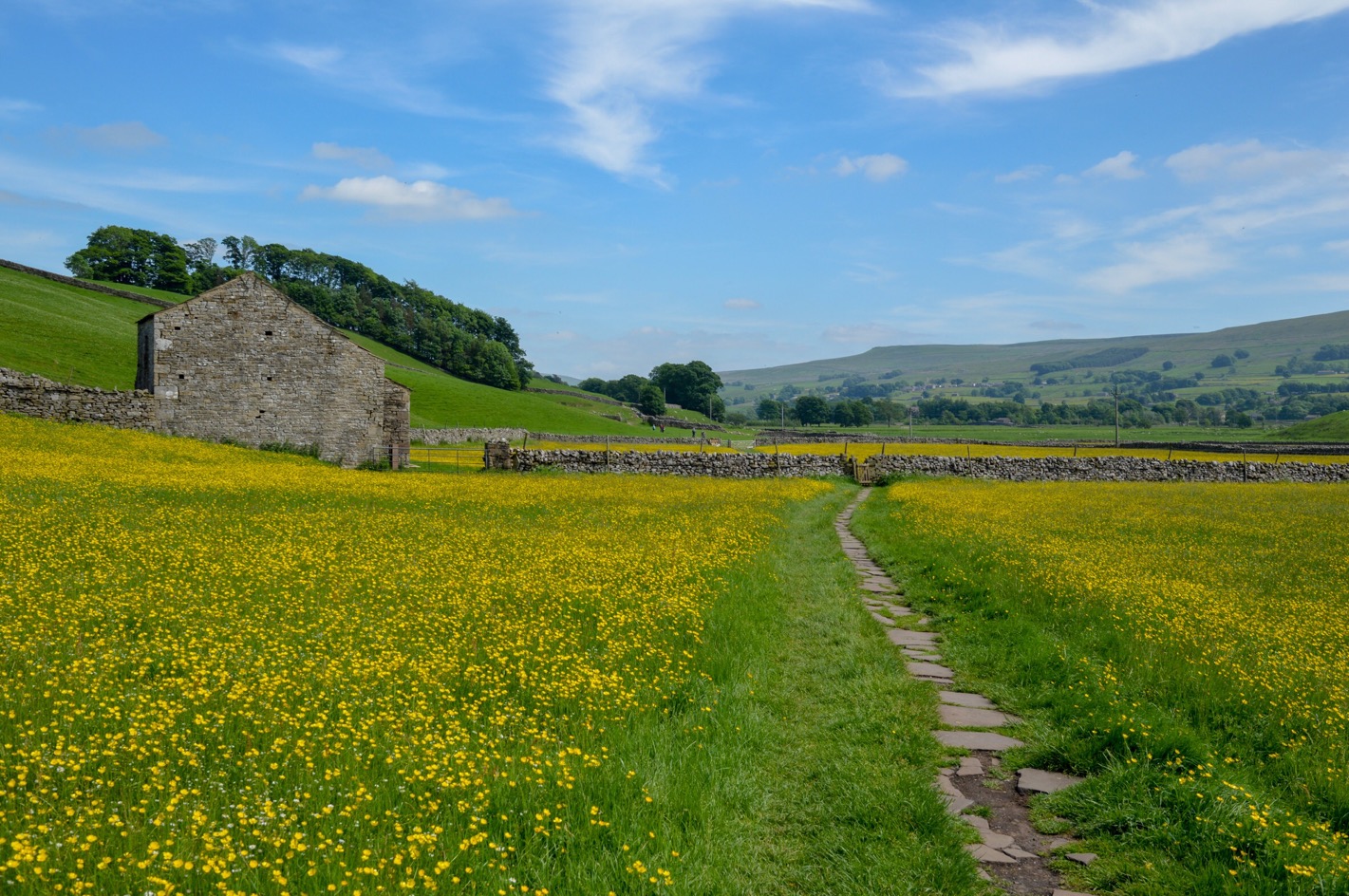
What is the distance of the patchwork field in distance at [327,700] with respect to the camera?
13.9 feet

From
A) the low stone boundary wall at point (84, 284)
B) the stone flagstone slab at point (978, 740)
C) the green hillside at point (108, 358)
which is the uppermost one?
the low stone boundary wall at point (84, 284)

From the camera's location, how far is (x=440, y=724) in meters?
6.17

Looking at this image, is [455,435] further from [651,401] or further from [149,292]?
[651,401]

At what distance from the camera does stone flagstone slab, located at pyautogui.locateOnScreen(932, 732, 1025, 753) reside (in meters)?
Result: 7.03

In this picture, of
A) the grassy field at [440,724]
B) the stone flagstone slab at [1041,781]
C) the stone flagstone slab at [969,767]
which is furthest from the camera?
the stone flagstone slab at [969,767]

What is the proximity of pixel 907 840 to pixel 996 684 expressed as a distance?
4001 mm

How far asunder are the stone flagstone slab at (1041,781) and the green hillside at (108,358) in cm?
5451

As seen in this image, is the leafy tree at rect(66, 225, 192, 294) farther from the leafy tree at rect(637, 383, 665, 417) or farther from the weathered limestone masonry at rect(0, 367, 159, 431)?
the weathered limestone masonry at rect(0, 367, 159, 431)

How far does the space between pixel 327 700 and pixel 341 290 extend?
5922 inches

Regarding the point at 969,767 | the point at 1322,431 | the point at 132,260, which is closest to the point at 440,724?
the point at 969,767

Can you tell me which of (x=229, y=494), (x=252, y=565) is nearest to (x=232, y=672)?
(x=252, y=565)

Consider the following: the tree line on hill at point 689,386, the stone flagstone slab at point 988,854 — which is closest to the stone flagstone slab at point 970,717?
the stone flagstone slab at point 988,854

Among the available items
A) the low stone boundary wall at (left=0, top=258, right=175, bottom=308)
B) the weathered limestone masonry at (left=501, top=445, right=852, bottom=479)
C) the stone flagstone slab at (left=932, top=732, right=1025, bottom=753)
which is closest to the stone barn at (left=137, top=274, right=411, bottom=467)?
the weathered limestone masonry at (left=501, top=445, right=852, bottom=479)

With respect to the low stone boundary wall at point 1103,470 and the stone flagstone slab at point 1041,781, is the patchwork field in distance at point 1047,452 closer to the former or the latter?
the low stone boundary wall at point 1103,470
